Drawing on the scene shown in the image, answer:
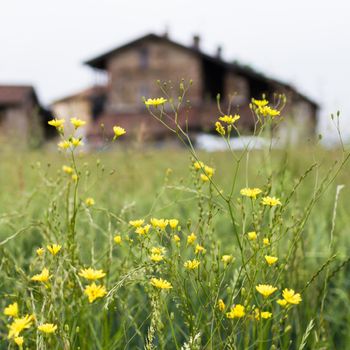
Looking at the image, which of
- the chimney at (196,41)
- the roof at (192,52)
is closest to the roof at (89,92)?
the roof at (192,52)

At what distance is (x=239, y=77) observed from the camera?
31125 mm

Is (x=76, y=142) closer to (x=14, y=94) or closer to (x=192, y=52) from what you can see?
(x=192, y=52)

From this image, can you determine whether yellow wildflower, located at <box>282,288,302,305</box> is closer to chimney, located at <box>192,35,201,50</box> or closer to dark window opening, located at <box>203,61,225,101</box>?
dark window opening, located at <box>203,61,225,101</box>

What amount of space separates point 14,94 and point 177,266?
34753 millimetres

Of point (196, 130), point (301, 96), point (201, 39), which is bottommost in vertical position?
point (196, 130)

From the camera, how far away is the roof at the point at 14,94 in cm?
3408

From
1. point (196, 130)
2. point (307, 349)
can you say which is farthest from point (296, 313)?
point (196, 130)

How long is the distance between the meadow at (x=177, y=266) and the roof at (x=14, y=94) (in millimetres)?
29737

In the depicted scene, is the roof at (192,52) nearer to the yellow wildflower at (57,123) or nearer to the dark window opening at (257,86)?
the dark window opening at (257,86)

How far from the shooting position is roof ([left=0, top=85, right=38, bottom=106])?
1342 inches

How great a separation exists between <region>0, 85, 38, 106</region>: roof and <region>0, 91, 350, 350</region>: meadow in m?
29.7

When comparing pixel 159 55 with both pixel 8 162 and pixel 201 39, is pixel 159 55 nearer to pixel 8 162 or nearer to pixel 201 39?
pixel 201 39

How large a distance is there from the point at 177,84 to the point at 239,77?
30.0 m

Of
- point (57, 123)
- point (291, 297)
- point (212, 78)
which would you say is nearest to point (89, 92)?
point (212, 78)
